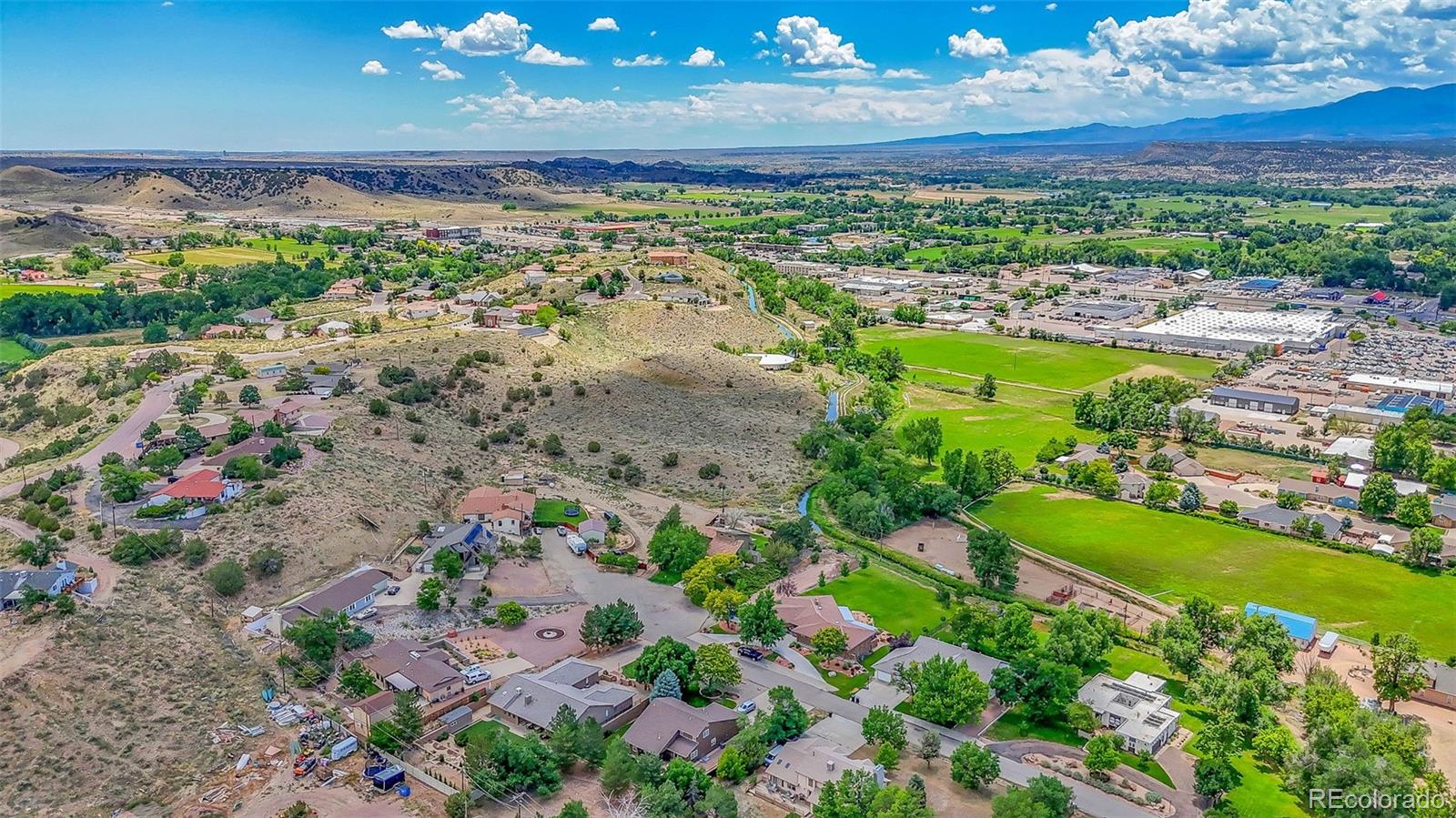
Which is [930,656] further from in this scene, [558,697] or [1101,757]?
[558,697]

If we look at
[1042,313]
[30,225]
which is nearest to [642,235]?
[1042,313]

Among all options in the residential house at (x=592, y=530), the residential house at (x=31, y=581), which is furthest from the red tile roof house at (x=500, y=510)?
the residential house at (x=31, y=581)

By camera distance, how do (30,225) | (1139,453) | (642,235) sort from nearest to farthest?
(1139,453), (30,225), (642,235)

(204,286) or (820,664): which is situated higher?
(204,286)

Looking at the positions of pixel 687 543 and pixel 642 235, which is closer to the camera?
pixel 687 543

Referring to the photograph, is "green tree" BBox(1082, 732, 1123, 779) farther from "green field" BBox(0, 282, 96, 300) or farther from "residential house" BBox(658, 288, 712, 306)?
"green field" BBox(0, 282, 96, 300)

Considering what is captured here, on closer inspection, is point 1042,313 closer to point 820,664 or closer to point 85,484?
point 820,664

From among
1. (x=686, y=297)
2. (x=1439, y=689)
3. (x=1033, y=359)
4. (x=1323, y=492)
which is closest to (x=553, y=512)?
(x=1439, y=689)
